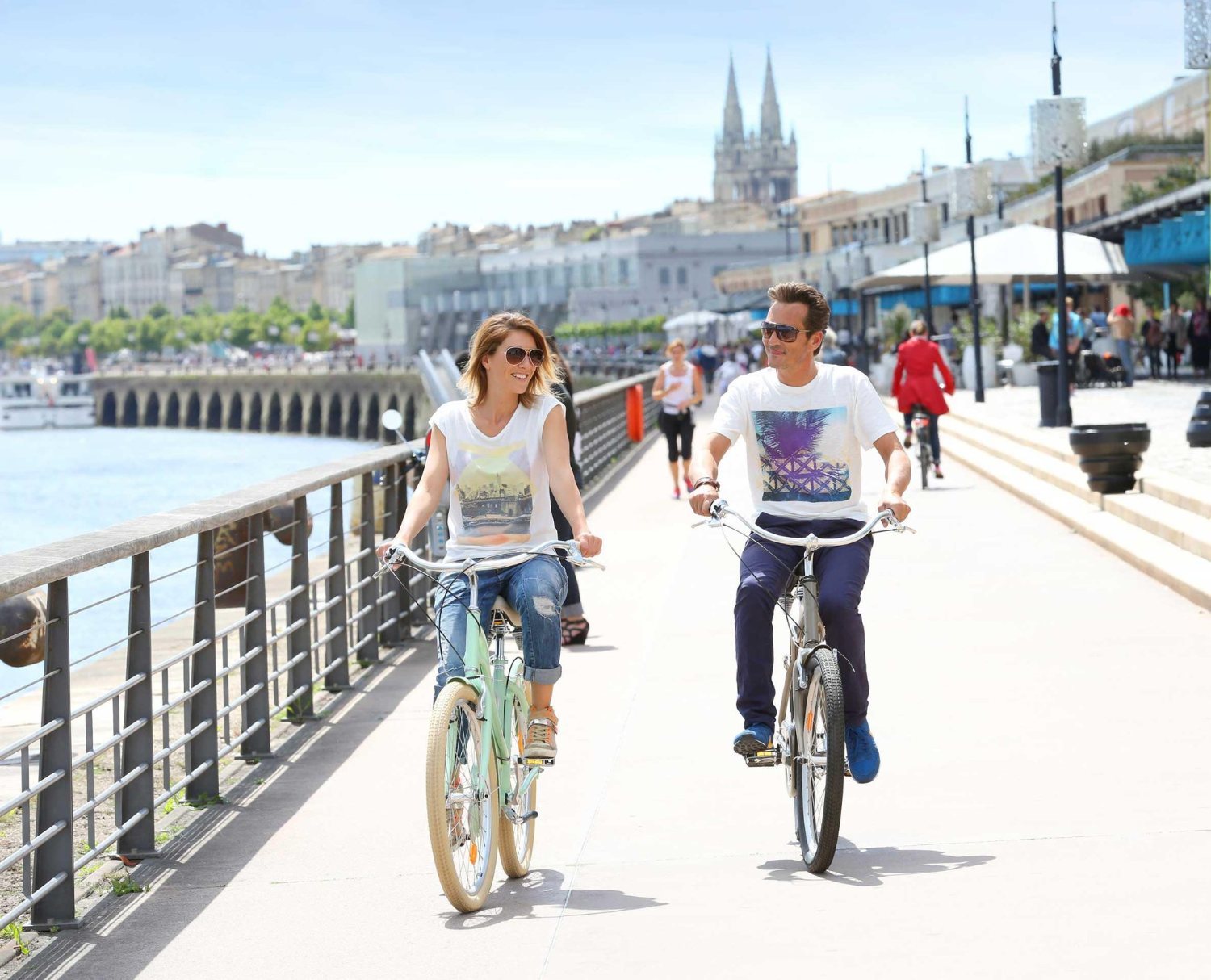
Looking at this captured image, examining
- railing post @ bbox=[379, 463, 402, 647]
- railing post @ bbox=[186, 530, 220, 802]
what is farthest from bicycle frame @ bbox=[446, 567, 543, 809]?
railing post @ bbox=[379, 463, 402, 647]

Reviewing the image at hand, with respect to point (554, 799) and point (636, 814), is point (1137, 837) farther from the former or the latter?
point (554, 799)

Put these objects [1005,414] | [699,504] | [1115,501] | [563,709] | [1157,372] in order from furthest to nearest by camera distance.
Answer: [1157,372] < [1005,414] < [1115,501] < [563,709] < [699,504]

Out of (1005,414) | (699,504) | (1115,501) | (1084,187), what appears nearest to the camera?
(699,504)

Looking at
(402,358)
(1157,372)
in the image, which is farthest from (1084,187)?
(402,358)

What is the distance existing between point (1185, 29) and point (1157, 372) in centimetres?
1933

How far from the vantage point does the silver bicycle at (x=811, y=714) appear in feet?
17.2

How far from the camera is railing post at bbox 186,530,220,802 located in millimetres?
6820

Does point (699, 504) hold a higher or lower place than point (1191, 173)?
lower

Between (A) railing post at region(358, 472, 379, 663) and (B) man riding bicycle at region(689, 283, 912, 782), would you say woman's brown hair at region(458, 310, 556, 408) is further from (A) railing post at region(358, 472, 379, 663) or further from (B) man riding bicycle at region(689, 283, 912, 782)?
(A) railing post at region(358, 472, 379, 663)

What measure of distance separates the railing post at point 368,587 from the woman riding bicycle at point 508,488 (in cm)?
440

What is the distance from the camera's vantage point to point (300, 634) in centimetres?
850

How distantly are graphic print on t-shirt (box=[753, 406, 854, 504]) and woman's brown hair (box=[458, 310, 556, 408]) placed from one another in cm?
63

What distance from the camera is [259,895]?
5.57 meters

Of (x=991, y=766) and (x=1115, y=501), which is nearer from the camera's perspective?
(x=991, y=766)
